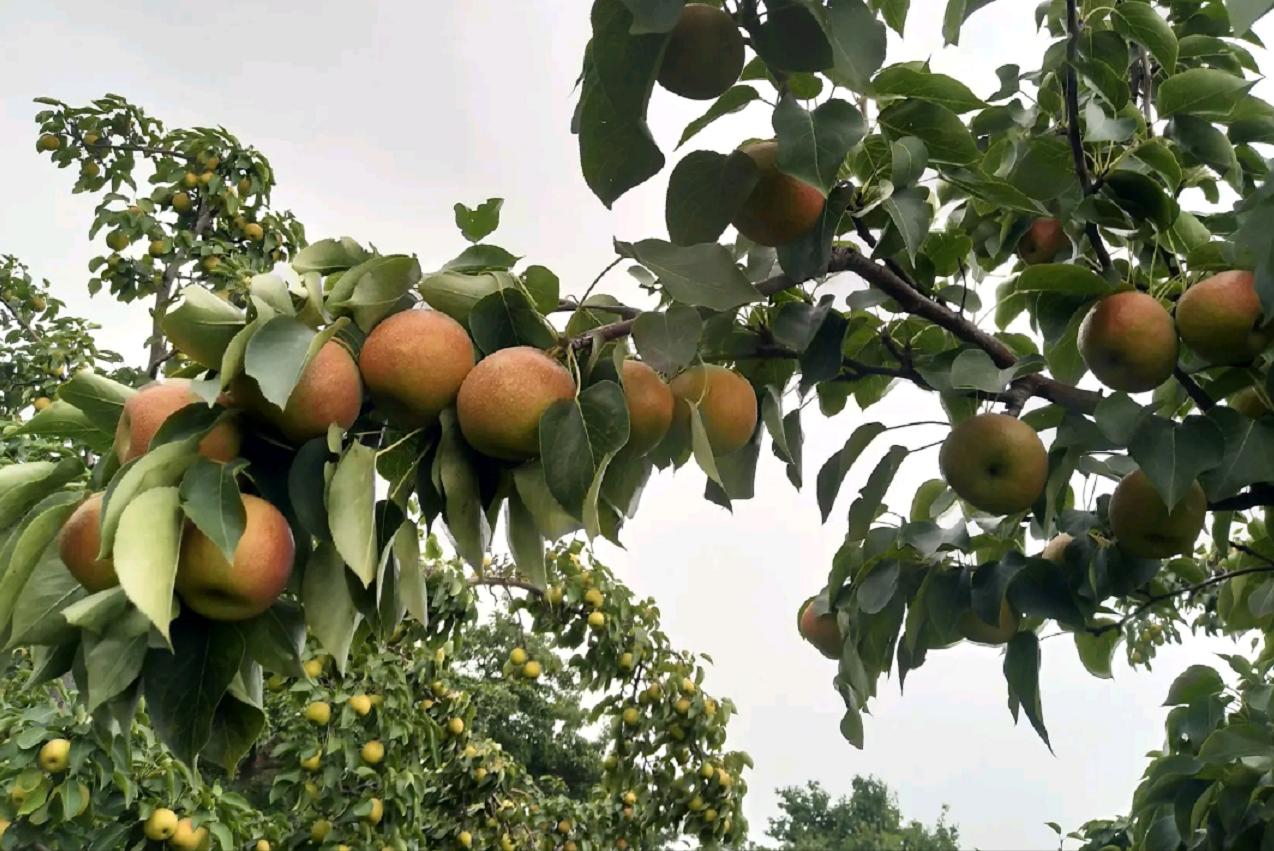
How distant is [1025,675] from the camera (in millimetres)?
1425

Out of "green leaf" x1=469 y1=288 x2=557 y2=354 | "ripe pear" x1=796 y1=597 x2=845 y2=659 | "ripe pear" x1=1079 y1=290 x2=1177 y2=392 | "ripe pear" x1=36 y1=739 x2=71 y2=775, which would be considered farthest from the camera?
"ripe pear" x1=36 y1=739 x2=71 y2=775

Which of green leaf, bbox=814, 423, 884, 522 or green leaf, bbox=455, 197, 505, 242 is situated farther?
green leaf, bbox=814, 423, 884, 522

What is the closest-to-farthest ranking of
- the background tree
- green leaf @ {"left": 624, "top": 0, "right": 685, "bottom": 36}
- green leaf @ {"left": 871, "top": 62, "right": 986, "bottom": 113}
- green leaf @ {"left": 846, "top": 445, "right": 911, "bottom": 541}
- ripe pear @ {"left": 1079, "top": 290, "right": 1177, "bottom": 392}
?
green leaf @ {"left": 624, "top": 0, "right": 685, "bottom": 36}
green leaf @ {"left": 871, "top": 62, "right": 986, "bottom": 113}
ripe pear @ {"left": 1079, "top": 290, "right": 1177, "bottom": 392}
green leaf @ {"left": 846, "top": 445, "right": 911, "bottom": 541}
the background tree

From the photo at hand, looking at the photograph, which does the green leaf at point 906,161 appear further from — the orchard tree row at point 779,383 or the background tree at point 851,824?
the background tree at point 851,824

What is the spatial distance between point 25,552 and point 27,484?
0.49 ft

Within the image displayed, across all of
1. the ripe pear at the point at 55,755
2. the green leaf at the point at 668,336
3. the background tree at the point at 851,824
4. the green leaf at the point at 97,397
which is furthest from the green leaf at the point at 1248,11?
the background tree at the point at 851,824

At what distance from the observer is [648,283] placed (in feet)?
4.10

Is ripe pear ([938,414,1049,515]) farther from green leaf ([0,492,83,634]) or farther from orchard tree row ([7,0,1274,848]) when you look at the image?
green leaf ([0,492,83,634])

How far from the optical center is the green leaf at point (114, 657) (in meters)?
0.78

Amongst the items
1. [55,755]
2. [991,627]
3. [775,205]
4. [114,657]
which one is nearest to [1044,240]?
[991,627]

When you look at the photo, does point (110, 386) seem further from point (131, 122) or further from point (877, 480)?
point (131, 122)

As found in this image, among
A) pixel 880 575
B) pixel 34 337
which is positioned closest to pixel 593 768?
pixel 34 337

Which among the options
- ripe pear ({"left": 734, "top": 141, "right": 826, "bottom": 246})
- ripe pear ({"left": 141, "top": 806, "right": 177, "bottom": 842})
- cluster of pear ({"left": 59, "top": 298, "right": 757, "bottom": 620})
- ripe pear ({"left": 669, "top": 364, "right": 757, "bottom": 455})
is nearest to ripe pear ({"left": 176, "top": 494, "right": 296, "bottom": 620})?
cluster of pear ({"left": 59, "top": 298, "right": 757, "bottom": 620})

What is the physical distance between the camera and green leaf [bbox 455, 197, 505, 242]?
1039mm
